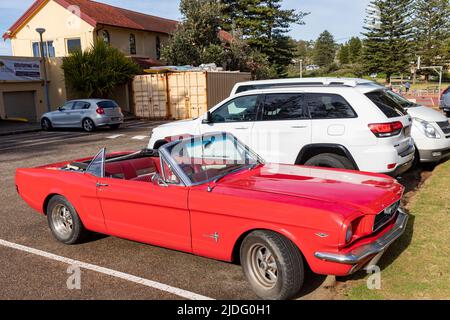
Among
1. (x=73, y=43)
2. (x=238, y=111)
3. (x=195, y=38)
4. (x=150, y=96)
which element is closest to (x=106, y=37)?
(x=73, y=43)

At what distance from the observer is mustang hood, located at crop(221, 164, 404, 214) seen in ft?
12.9

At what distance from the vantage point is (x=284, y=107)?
274 inches

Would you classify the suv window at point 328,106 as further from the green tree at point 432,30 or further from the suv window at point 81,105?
the green tree at point 432,30

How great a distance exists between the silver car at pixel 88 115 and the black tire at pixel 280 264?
53.7ft

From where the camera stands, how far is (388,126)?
6195 mm

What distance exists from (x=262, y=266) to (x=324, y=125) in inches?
125

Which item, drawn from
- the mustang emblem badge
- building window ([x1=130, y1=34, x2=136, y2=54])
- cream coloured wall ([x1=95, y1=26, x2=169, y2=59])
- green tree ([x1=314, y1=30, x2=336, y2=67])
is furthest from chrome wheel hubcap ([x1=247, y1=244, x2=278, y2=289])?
green tree ([x1=314, y1=30, x2=336, y2=67])

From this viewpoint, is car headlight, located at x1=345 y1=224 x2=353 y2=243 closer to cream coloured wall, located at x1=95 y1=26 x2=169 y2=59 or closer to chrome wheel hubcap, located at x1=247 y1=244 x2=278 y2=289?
chrome wheel hubcap, located at x1=247 y1=244 x2=278 y2=289

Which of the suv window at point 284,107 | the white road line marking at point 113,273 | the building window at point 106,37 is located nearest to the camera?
the white road line marking at point 113,273

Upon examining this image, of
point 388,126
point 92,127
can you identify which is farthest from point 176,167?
point 92,127

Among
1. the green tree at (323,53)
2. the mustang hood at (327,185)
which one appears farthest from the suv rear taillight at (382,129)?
the green tree at (323,53)

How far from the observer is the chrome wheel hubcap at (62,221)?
18.1 feet

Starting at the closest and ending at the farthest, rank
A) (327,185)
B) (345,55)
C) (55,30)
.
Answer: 1. (327,185)
2. (55,30)
3. (345,55)

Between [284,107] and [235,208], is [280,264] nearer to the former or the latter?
[235,208]
